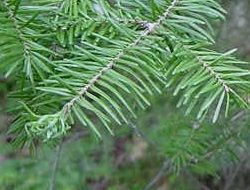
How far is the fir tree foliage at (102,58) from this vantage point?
61cm

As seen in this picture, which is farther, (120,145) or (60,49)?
(120,145)

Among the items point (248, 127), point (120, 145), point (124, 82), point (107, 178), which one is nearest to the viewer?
point (124, 82)

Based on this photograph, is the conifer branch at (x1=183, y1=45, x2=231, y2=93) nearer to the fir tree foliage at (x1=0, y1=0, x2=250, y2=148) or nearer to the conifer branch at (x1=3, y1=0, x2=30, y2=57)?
the fir tree foliage at (x1=0, y1=0, x2=250, y2=148)

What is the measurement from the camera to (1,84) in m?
2.17

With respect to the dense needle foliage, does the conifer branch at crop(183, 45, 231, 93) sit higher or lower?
higher

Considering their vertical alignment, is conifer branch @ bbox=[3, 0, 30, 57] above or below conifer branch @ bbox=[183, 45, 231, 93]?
below

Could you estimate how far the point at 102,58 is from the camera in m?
0.63

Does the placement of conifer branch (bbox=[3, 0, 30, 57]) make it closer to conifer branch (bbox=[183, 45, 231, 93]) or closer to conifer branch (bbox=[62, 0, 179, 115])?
conifer branch (bbox=[62, 0, 179, 115])

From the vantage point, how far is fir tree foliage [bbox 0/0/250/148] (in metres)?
0.61

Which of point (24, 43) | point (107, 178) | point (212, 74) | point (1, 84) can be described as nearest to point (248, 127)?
point (212, 74)

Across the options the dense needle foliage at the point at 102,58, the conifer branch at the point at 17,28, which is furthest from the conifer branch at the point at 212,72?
the conifer branch at the point at 17,28

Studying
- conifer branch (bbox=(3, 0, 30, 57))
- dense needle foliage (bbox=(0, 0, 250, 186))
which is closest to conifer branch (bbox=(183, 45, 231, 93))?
dense needle foliage (bbox=(0, 0, 250, 186))

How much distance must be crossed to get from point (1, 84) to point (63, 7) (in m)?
1.52

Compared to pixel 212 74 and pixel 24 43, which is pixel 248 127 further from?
pixel 24 43
